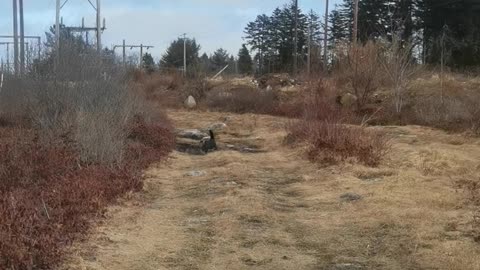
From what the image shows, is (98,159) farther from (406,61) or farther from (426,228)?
(406,61)

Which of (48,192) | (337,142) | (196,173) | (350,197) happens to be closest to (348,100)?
(337,142)

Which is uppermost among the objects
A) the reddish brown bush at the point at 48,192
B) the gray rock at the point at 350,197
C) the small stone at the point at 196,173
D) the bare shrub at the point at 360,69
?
the bare shrub at the point at 360,69

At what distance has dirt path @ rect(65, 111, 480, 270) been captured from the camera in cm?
649

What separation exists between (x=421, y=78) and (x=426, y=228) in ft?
83.2

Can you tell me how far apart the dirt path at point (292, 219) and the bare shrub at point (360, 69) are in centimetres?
1030

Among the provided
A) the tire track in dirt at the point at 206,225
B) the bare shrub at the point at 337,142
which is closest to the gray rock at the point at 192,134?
the bare shrub at the point at 337,142

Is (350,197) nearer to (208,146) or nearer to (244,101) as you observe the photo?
(208,146)

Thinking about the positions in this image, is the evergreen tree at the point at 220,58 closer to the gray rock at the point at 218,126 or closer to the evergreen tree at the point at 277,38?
the evergreen tree at the point at 277,38

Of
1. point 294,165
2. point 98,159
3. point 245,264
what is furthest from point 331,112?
point 245,264

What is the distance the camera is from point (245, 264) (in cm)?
634

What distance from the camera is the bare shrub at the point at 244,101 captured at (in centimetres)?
3155

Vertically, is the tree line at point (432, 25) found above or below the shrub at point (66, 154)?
above

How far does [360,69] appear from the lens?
24.1m

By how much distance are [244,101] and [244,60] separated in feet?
150
